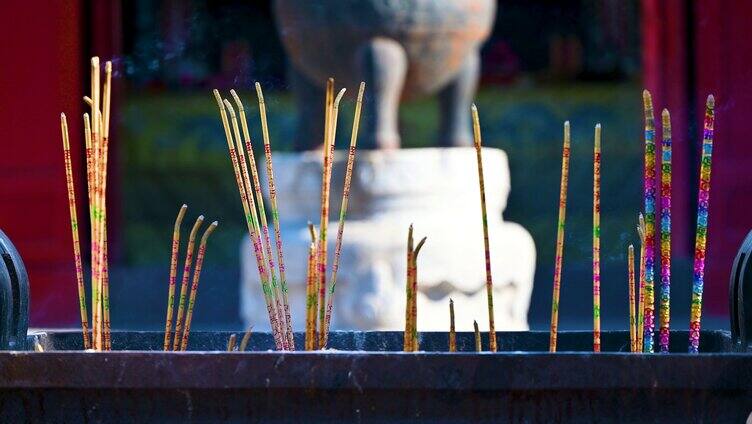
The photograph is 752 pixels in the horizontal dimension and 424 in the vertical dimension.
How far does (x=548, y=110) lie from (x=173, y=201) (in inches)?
57.8

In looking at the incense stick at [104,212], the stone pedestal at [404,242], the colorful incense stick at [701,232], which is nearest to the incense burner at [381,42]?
the stone pedestal at [404,242]

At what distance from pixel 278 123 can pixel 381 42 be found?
2484mm

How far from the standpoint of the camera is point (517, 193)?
5.49m

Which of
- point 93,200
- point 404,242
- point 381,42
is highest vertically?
point 381,42

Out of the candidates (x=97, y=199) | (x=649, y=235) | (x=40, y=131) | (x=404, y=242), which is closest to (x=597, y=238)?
(x=649, y=235)

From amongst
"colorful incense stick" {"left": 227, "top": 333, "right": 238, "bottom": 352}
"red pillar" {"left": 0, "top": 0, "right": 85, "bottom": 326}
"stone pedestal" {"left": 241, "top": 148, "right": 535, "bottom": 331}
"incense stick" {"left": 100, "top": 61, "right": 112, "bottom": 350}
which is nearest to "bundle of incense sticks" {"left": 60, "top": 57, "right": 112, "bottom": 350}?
"incense stick" {"left": 100, "top": 61, "right": 112, "bottom": 350}

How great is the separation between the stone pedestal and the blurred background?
1.13 metres

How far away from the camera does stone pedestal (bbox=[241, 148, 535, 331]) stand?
2.91 m

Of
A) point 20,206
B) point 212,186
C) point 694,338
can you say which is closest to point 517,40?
point 212,186

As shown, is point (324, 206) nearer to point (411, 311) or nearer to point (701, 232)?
point (411, 311)

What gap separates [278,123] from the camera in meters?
5.45

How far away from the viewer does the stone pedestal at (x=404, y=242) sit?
291 cm

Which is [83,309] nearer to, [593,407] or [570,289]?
[593,407]

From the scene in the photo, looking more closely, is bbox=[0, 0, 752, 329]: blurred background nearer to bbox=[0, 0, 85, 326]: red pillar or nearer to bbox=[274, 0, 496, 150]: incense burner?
bbox=[0, 0, 85, 326]: red pillar
